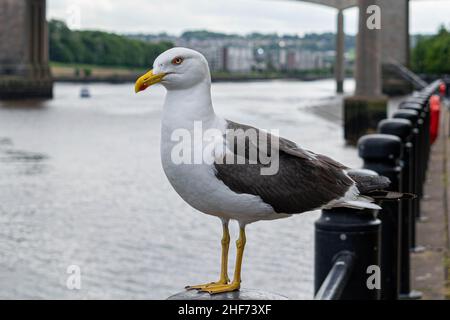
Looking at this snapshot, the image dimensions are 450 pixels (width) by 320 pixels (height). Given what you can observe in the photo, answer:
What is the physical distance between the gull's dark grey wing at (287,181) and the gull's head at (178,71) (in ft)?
0.30

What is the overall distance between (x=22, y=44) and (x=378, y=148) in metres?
80.9

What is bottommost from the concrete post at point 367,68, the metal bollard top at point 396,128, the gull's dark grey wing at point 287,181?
the metal bollard top at point 396,128

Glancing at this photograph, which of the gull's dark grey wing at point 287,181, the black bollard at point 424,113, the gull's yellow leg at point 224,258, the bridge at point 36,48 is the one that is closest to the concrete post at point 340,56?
the bridge at point 36,48

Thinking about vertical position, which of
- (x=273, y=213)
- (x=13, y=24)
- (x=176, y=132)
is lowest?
(x=273, y=213)

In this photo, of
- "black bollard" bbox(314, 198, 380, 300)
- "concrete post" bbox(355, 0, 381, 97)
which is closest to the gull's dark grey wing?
"black bollard" bbox(314, 198, 380, 300)

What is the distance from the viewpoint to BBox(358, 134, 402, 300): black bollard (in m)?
5.29

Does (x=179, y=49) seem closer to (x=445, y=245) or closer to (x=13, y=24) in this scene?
(x=445, y=245)

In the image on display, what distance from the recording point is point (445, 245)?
9102 millimetres

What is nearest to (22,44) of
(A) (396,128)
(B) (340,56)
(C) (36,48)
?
(C) (36,48)

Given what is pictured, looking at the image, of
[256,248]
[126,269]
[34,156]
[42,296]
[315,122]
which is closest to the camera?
[42,296]

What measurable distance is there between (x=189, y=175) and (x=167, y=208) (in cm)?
2026

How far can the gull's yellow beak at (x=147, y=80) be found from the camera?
111cm

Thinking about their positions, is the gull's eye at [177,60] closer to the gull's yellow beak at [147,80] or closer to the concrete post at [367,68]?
the gull's yellow beak at [147,80]
